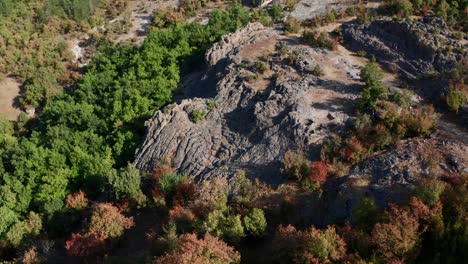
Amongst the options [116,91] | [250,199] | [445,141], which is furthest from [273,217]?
[116,91]

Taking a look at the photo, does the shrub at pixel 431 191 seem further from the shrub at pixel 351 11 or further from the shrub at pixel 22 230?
the shrub at pixel 351 11

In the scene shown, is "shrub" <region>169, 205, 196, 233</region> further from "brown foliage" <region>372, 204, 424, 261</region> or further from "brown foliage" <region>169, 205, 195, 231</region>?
"brown foliage" <region>372, 204, 424, 261</region>

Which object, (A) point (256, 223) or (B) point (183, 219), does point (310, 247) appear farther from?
(B) point (183, 219)

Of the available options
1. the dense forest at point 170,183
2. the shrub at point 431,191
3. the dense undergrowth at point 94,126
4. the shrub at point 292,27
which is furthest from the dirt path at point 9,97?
the shrub at point 431,191

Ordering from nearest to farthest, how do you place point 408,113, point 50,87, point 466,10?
1. point 408,113
2. point 466,10
3. point 50,87

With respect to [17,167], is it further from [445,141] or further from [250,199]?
[445,141]

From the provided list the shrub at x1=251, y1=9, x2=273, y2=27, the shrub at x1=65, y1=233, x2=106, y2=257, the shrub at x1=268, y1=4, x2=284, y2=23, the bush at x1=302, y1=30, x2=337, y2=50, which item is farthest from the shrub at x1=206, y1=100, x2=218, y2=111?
the shrub at x1=268, y1=4, x2=284, y2=23
